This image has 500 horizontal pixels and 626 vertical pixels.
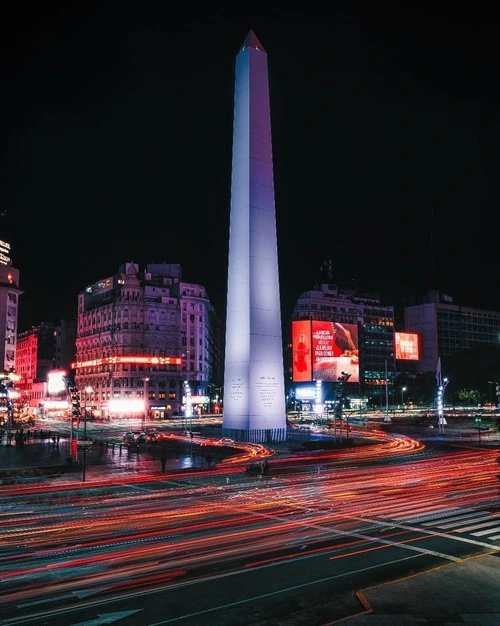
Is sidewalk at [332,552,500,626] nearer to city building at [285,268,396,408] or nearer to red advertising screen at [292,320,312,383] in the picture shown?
city building at [285,268,396,408]

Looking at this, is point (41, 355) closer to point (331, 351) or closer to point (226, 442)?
point (331, 351)

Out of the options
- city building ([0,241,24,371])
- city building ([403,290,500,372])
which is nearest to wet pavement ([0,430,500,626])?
city building ([0,241,24,371])

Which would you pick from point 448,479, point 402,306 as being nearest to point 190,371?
point 402,306

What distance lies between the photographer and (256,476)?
95.0ft

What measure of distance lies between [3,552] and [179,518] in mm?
5527

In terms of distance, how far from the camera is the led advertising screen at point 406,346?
152625mm

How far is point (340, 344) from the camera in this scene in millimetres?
116000

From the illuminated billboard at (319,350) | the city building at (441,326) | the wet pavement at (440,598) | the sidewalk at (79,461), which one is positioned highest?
the city building at (441,326)

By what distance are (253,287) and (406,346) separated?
4556 inches

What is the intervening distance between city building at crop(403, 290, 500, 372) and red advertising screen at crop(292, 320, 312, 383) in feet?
237

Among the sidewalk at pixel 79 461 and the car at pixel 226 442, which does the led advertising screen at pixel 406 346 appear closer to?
the car at pixel 226 442

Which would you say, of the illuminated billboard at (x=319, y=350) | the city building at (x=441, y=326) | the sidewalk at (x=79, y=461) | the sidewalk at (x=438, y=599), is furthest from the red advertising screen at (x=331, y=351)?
the sidewalk at (x=438, y=599)

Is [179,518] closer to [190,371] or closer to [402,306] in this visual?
[190,371]

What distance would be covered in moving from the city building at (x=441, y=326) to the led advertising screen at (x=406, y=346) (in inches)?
779
